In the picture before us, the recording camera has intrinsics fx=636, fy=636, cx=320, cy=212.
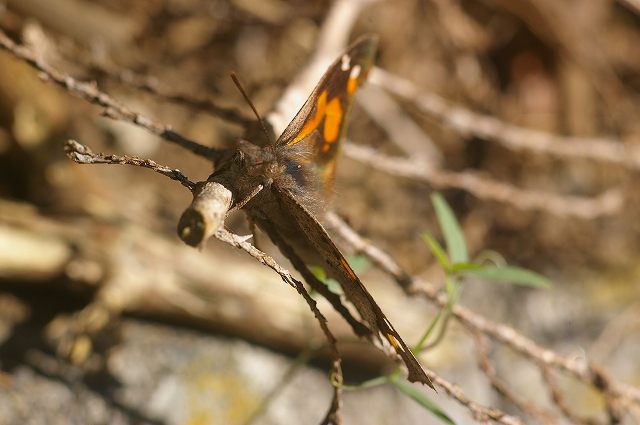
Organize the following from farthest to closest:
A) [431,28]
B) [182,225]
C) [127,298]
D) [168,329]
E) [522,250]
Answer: [431,28] < [522,250] < [168,329] < [127,298] < [182,225]

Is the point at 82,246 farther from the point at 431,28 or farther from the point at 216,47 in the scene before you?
the point at 431,28

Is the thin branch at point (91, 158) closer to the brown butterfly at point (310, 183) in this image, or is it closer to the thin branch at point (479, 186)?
the brown butterfly at point (310, 183)

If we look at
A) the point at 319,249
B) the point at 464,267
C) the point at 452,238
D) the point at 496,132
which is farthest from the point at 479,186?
the point at 319,249

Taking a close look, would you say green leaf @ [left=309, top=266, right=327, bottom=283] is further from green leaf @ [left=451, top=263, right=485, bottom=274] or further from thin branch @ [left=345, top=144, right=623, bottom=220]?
thin branch @ [left=345, top=144, right=623, bottom=220]

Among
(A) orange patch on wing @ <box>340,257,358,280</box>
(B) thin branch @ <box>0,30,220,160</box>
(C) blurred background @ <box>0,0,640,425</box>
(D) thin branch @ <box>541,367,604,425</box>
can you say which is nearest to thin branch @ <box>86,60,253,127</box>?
(C) blurred background @ <box>0,0,640,425</box>

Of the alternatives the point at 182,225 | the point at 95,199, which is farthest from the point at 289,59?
the point at 182,225

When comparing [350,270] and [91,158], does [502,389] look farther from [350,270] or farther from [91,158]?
[91,158]
